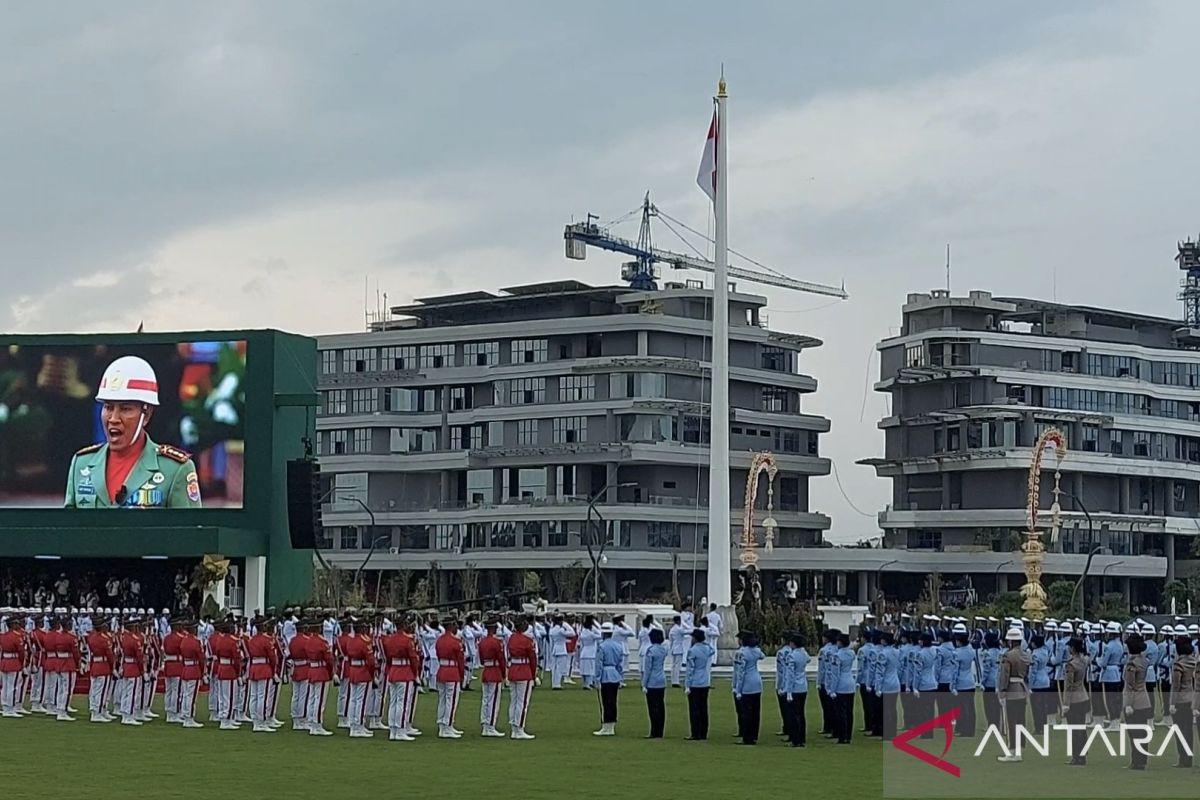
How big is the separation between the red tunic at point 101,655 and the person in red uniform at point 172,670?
2.81ft

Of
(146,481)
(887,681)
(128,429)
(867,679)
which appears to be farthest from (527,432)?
(887,681)

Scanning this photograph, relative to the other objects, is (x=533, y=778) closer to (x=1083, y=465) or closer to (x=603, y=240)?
(x=1083, y=465)

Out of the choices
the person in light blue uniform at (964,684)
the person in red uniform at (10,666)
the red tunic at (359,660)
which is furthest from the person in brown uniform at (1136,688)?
the person in red uniform at (10,666)

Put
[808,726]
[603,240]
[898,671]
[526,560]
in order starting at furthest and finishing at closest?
[603,240], [526,560], [808,726], [898,671]

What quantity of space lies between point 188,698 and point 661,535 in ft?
208

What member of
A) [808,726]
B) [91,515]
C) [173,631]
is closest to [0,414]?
[91,515]

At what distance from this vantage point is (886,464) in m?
99.7

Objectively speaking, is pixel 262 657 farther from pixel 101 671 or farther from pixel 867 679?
pixel 867 679

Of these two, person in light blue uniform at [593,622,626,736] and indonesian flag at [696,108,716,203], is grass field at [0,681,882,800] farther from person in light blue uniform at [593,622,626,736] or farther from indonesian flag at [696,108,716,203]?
→ indonesian flag at [696,108,716,203]

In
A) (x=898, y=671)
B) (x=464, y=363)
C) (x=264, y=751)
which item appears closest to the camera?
(x=264, y=751)

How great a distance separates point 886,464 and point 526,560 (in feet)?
73.7

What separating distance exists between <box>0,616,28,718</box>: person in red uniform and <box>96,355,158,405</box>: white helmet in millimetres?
22440

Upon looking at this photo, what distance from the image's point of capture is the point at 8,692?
29125 mm

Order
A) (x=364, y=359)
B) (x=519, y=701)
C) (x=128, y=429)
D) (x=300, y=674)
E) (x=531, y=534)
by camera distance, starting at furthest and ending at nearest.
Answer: (x=364, y=359)
(x=531, y=534)
(x=128, y=429)
(x=300, y=674)
(x=519, y=701)
